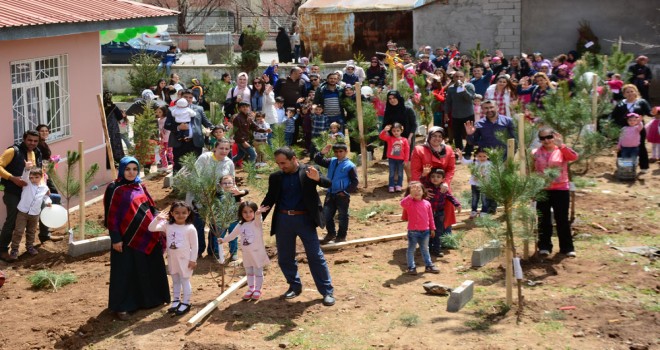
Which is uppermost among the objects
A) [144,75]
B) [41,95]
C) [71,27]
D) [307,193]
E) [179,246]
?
[71,27]

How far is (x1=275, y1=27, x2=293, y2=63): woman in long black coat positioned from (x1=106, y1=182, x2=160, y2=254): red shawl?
24.6 m

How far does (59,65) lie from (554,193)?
28.2 feet

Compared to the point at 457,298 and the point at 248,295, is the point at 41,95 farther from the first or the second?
the point at 457,298

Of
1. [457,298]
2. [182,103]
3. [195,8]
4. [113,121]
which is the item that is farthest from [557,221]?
[195,8]

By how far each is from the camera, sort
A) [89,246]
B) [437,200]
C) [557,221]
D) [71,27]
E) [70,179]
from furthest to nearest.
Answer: [71,27], [70,179], [89,246], [437,200], [557,221]

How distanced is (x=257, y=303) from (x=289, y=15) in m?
44.2

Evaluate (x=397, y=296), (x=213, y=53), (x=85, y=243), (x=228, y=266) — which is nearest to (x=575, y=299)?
(x=397, y=296)

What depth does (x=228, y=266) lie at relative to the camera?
1188 centimetres

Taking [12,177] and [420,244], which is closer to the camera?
[420,244]

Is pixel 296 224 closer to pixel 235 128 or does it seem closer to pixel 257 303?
pixel 257 303

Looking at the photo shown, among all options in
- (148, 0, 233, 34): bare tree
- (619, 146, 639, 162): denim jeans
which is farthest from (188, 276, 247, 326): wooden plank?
(148, 0, 233, 34): bare tree

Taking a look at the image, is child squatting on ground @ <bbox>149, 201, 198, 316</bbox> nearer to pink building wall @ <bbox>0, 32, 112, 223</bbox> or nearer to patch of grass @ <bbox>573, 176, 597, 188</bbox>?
pink building wall @ <bbox>0, 32, 112, 223</bbox>

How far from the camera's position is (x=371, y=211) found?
47.6ft

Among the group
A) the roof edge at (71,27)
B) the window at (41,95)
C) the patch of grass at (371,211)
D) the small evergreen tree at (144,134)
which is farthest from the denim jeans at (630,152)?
the window at (41,95)
